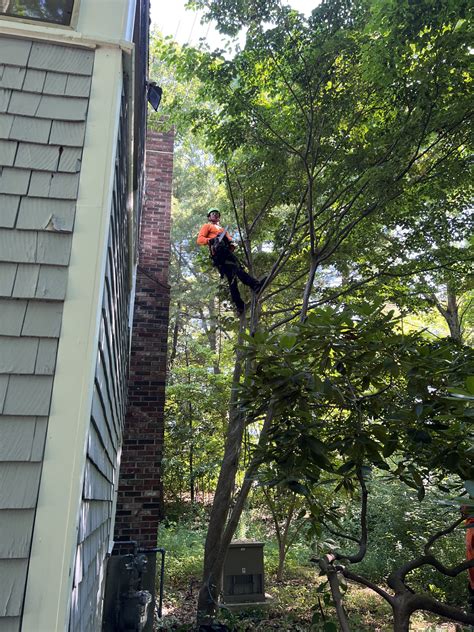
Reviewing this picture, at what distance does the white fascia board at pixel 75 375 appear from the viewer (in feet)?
4.74

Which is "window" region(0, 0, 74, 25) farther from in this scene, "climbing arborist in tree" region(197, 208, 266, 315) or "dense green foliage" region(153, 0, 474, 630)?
A: "climbing arborist in tree" region(197, 208, 266, 315)

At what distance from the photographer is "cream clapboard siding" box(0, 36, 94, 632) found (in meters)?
1.50

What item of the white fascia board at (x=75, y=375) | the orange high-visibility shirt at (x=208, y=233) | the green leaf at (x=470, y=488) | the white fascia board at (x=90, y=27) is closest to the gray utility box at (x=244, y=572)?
the orange high-visibility shirt at (x=208, y=233)

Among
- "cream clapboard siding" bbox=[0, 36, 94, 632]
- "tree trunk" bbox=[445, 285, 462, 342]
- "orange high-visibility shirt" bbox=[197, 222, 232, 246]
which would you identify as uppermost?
"tree trunk" bbox=[445, 285, 462, 342]

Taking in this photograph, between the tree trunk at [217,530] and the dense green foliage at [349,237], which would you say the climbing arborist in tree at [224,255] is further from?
the tree trunk at [217,530]

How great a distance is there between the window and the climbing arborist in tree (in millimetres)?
4281

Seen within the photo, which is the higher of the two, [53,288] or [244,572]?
[53,288]

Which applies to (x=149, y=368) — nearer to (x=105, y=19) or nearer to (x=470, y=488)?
(x=105, y=19)

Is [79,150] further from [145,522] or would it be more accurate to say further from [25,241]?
[145,522]

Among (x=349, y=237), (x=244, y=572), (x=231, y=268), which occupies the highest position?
(x=349, y=237)

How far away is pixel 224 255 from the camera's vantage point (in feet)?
21.8

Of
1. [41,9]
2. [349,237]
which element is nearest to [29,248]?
[41,9]

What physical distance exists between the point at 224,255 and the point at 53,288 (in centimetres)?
499

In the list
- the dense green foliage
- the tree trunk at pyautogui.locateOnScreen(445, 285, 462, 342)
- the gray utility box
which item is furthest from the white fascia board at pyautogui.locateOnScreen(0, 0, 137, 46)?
the tree trunk at pyautogui.locateOnScreen(445, 285, 462, 342)
